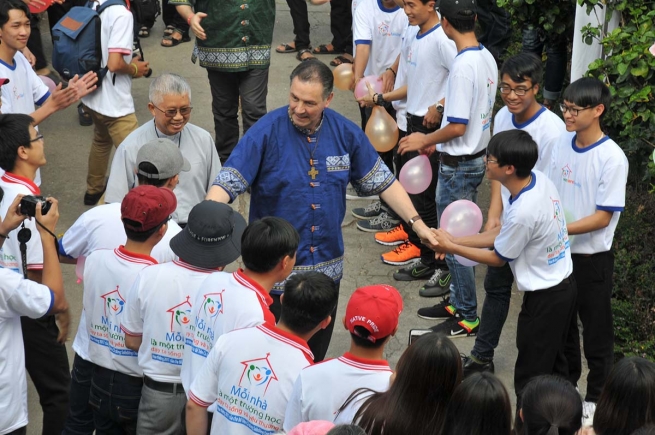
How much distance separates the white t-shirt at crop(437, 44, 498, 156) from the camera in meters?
5.45

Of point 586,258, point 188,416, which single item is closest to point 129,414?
point 188,416

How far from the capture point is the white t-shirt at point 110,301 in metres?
3.79

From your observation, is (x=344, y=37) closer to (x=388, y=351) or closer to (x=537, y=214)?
(x=388, y=351)

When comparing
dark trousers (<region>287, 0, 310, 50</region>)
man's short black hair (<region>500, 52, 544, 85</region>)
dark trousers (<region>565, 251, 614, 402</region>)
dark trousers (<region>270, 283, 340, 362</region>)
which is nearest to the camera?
dark trousers (<region>270, 283, 340, 362</region>)

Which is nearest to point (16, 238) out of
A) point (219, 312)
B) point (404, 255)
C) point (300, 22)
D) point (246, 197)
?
point (219, 312)

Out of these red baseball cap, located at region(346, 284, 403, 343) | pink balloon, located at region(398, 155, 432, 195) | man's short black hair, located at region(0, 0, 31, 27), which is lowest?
pink balloon, located at region(398, 155, 432, 195)

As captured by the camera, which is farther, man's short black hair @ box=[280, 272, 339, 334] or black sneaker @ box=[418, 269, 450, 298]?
black sneaker @ box=[418, 269, 450, 298]

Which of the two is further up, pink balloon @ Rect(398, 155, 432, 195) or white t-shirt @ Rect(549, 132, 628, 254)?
white t-shirt @ Rect(549, 132, 628, 254)

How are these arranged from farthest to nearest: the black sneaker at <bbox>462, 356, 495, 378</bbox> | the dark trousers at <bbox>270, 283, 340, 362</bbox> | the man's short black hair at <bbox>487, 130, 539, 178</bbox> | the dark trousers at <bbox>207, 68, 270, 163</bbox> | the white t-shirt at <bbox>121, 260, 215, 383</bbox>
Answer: the dark trousers at <bbox>207, 68, 270, 163</bbox> < the black sneaker at <bbox>462, 356, 495, 378</bbox> < the dark trousers at <bbox>270, 283, 340, 362</bbox> < the man's short black hair at <bbox>487, 130, 539, 178</bbox> < the white t-shirt at <bbox>121, 260, 215, 383</bbox>

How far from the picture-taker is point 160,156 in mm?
4445

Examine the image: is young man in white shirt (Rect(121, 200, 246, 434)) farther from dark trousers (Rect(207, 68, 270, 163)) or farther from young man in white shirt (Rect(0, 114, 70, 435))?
dark trousers (Rect(207, 68, 270, 163))

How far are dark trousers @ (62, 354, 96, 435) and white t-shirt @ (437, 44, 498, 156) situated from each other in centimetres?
278

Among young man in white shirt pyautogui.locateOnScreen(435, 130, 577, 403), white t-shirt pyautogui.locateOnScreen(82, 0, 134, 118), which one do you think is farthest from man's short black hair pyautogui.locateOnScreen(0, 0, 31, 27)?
young man in white shirt pyautogui.locateOnScreen(435, 130, 577, 403)

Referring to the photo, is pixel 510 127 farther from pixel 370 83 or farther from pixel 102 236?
pixel 102 236
